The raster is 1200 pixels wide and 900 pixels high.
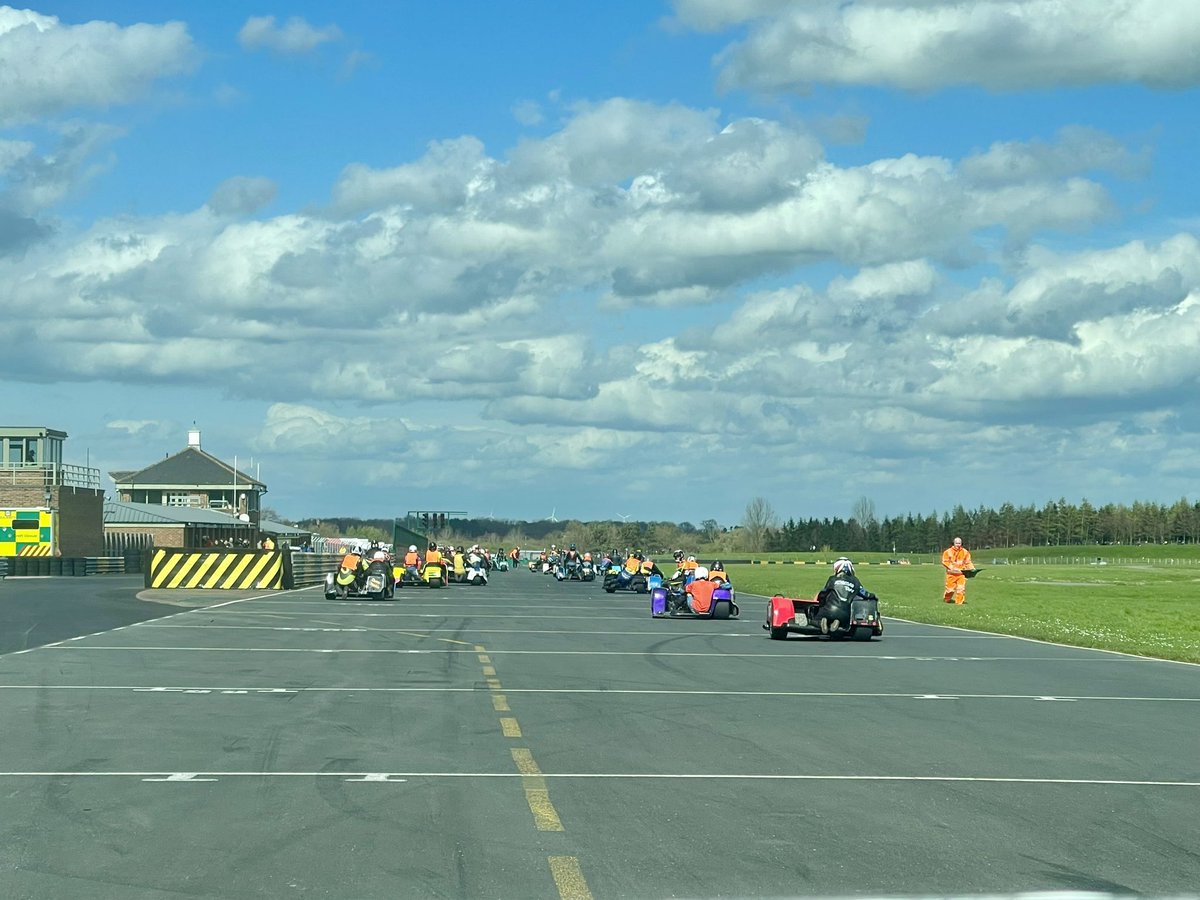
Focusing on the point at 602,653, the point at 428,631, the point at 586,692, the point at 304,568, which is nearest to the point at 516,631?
the point at 428,631

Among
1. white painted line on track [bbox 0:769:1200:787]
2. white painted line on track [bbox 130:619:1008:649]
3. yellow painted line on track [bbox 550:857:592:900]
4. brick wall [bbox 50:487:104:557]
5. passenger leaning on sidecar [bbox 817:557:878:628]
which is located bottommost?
yellow painted line on track [bbox 550:857:592:900]

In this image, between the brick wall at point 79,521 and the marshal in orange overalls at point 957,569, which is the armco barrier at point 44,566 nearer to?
the brick wall at point 79,521

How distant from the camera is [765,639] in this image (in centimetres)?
2791

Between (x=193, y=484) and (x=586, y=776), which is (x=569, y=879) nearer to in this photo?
(x=586, y=776)

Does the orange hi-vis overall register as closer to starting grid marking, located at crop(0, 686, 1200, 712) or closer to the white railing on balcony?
starting grid marking, located at crop(0, 686, 1200, 712)

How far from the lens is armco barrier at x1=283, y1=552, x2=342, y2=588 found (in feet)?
172

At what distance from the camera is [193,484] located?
5812 inches

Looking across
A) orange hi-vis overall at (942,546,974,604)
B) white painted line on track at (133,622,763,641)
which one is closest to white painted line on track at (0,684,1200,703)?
white painted line on track at (133,622,763,641)

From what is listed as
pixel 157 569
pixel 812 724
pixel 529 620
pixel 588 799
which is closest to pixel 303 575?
pixel 157 569

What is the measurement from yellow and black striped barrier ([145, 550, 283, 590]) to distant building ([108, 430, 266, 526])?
311ft

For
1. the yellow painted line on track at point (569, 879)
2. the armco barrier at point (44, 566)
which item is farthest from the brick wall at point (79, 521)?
the yellow painted line on track at point (569, 879)

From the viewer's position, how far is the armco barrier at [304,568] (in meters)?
52.5

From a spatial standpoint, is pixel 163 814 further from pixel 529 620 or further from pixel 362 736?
pixel 529 620

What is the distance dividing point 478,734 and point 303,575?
149ft
